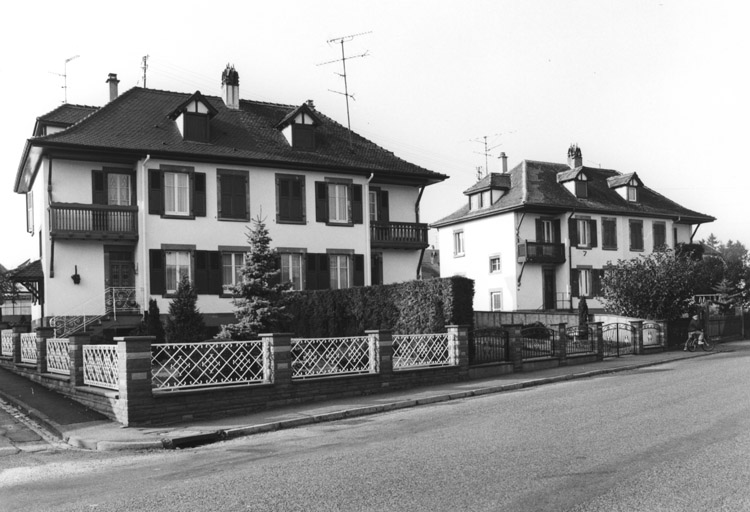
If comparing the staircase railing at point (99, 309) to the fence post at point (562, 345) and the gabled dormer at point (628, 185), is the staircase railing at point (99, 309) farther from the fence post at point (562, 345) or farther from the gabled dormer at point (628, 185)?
the gabled dormer at point (628, 185)

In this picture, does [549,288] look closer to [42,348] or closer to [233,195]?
[233,195]

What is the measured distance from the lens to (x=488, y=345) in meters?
20.4

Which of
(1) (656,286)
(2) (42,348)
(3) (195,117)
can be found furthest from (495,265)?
(2) (42,348)

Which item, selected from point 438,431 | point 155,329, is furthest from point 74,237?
point 438,431

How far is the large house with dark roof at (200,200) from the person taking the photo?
2738 centimetres

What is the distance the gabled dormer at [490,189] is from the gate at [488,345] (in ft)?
87.3

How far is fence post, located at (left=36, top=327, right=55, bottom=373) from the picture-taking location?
19.4 m

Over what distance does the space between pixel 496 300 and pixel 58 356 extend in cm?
3136

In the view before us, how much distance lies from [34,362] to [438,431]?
14846 millimetres

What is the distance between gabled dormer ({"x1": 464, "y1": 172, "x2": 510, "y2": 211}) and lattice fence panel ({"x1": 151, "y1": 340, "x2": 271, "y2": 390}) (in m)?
33.3

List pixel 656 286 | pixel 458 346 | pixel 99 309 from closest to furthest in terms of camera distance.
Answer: pixel 458 346
pixel 99 309
pixel 656 286

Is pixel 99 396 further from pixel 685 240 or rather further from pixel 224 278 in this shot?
pixel 685 240

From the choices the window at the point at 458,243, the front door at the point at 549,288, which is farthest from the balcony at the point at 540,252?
the window at the point at 458,243

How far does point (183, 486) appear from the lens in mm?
8227
